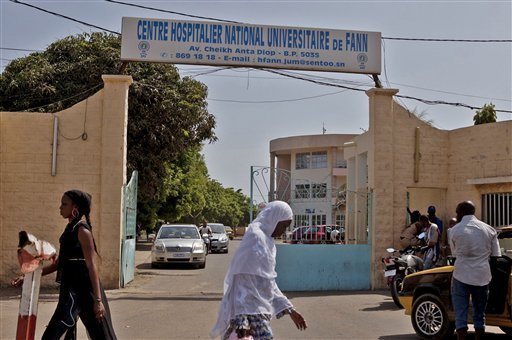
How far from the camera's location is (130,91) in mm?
19672

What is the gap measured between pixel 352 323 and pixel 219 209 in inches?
2999

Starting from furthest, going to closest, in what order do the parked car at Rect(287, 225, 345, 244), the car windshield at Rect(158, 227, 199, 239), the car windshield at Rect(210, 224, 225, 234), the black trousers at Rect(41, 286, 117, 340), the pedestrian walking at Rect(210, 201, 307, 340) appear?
the car windshield at Rect(210, 224, 225, 234)
the car windshield at Rect(158, 227, 199, 239)
the parked car at Rect(287, 225, 345, 244)
the black trousers at Rect(41, 286, 117, 340)
the pedestrian walking at Rect(210, 201, 307, 340)

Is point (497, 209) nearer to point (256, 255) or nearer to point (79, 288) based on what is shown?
point (256, 255)

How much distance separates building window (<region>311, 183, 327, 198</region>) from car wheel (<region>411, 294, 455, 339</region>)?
5.24 metres

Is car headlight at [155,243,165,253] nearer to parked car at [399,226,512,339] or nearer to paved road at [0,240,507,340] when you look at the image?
paved road at [0,240,507,340]

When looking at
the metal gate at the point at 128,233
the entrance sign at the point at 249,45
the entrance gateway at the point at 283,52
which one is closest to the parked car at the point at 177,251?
the metal gate at the point at 128,233

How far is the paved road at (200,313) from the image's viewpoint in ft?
29.8

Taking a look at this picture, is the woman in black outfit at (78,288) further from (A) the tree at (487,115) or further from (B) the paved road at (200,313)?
(A) the tree at (487,115)

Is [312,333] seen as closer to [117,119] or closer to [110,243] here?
[110,243]

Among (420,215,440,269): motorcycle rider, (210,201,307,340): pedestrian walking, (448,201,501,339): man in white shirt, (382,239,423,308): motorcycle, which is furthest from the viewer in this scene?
(420,215,440,269): motorcycle rider

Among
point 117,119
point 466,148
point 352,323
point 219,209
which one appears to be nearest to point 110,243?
point 117,119

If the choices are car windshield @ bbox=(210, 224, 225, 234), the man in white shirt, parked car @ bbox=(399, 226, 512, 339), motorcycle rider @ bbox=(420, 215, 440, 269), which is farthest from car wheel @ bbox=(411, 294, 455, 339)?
car windshield @ bbox=(210, 224, 225, 234)

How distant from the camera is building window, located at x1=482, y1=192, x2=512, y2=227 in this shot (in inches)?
561

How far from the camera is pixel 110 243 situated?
13383 mm
